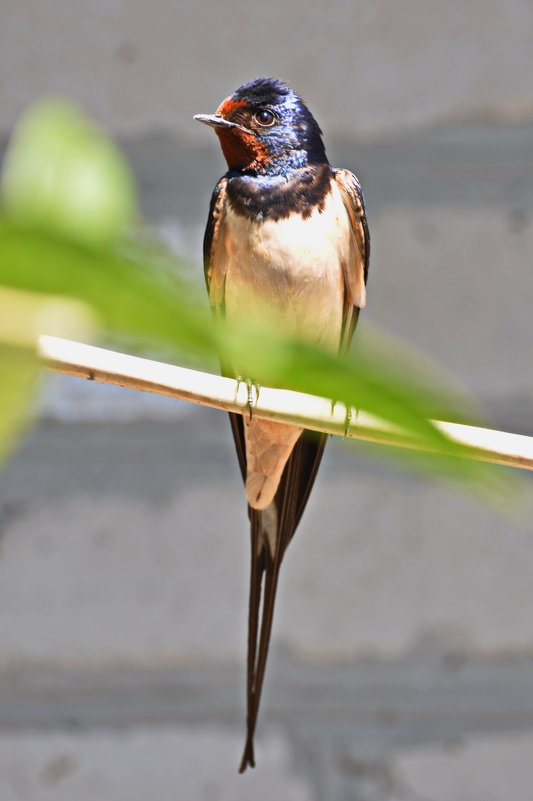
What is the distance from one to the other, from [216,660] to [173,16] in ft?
1.34

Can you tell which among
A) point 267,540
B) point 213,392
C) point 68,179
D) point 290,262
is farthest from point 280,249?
point 68,179

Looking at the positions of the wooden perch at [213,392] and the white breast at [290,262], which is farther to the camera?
the white breast at [290,262]

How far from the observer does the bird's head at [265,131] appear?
1.80 feet

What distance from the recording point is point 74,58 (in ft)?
2.38

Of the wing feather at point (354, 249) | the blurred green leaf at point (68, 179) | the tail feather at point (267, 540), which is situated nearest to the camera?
the blurred green leaf at point (68, 179)

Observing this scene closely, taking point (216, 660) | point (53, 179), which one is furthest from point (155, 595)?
point (53, 179)

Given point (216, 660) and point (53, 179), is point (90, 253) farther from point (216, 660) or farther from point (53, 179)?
point (216, 660)

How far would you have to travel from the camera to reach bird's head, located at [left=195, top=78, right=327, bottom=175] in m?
0.55

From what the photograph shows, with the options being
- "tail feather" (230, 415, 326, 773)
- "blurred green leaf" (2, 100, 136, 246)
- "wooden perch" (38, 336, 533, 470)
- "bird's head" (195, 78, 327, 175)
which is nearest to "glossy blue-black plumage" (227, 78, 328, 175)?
"bird's head" (195, 78, 327, 175)

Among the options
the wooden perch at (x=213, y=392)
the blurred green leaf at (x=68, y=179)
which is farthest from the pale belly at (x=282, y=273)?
the blurred green leaf at (x=68, y=179)

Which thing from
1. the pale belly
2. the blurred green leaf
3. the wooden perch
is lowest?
the blurred green leaf

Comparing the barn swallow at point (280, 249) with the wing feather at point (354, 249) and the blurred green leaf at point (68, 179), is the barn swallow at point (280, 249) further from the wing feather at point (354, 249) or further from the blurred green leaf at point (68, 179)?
the blurred green leaf at point (68, 179)

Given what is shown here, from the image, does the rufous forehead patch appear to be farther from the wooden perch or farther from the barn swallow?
the wooden perch

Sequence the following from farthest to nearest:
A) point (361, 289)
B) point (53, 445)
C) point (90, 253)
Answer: point (53, 445)
point (361, 289)
point (90, 253)
